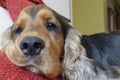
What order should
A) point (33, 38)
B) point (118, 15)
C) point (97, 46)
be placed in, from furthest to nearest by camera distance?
1. point (118, 15)
2. point (97, 46)
3. point (33, 38)

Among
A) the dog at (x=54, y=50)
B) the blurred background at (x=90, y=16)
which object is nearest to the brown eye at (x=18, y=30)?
the dog at (x=54, y=50)

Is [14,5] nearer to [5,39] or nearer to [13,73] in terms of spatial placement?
[5,39]

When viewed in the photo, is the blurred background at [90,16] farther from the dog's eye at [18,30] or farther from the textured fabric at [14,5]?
the dog's eye at [18,30]

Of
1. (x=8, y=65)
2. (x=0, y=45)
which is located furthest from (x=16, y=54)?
(x=0, y=45)

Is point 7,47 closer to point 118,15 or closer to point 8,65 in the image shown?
point 8,65

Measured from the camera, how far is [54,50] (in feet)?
2.81

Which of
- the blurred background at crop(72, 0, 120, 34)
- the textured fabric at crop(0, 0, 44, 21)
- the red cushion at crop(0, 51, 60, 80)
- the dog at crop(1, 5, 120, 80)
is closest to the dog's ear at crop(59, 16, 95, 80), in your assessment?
the dog at crop(1, 5, 120, 80)

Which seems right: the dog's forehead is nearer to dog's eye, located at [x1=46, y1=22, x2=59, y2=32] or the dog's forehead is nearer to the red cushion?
dog's eye, located at [x1=46, y1=22, x2=59, y2=32]

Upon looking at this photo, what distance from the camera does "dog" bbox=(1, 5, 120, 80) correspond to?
0.80 meters

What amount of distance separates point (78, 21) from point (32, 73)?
202 centimetres

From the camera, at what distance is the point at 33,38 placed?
0.79 m

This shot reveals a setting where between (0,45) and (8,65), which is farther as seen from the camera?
(0,45)

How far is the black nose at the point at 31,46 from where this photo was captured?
30.7 inches

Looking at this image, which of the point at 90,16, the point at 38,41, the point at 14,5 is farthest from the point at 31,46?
the point at 90,16
